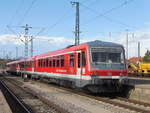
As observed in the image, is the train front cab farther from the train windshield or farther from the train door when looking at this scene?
the train door

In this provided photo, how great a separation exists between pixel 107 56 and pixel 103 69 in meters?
0.97

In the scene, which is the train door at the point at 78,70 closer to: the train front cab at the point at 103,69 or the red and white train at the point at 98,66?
the red and white train at the point at 98,66

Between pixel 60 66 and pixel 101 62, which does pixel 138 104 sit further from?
pixel 60 66

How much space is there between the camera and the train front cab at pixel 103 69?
14.7m

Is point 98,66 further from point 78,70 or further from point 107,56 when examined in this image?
point 78,70

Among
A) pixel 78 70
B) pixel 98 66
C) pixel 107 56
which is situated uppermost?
pixel 107 56

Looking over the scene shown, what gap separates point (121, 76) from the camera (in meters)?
15.1

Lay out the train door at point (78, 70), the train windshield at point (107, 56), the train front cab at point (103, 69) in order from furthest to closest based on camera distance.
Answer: the train door at point (78, 70)
the train windshield at point (107, 56)
the train front cab at point (103, 69)

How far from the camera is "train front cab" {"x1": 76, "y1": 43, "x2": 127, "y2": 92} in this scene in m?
14.7

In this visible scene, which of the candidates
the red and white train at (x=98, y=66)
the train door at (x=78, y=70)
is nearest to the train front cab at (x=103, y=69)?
the red and white train at (x=98, y=66)

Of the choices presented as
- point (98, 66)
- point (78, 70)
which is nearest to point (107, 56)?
→ point (98, 66)

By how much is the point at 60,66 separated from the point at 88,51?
568 centimetres

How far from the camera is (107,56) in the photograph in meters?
15.5

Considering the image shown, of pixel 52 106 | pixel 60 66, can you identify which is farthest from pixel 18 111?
pixel 60 66
